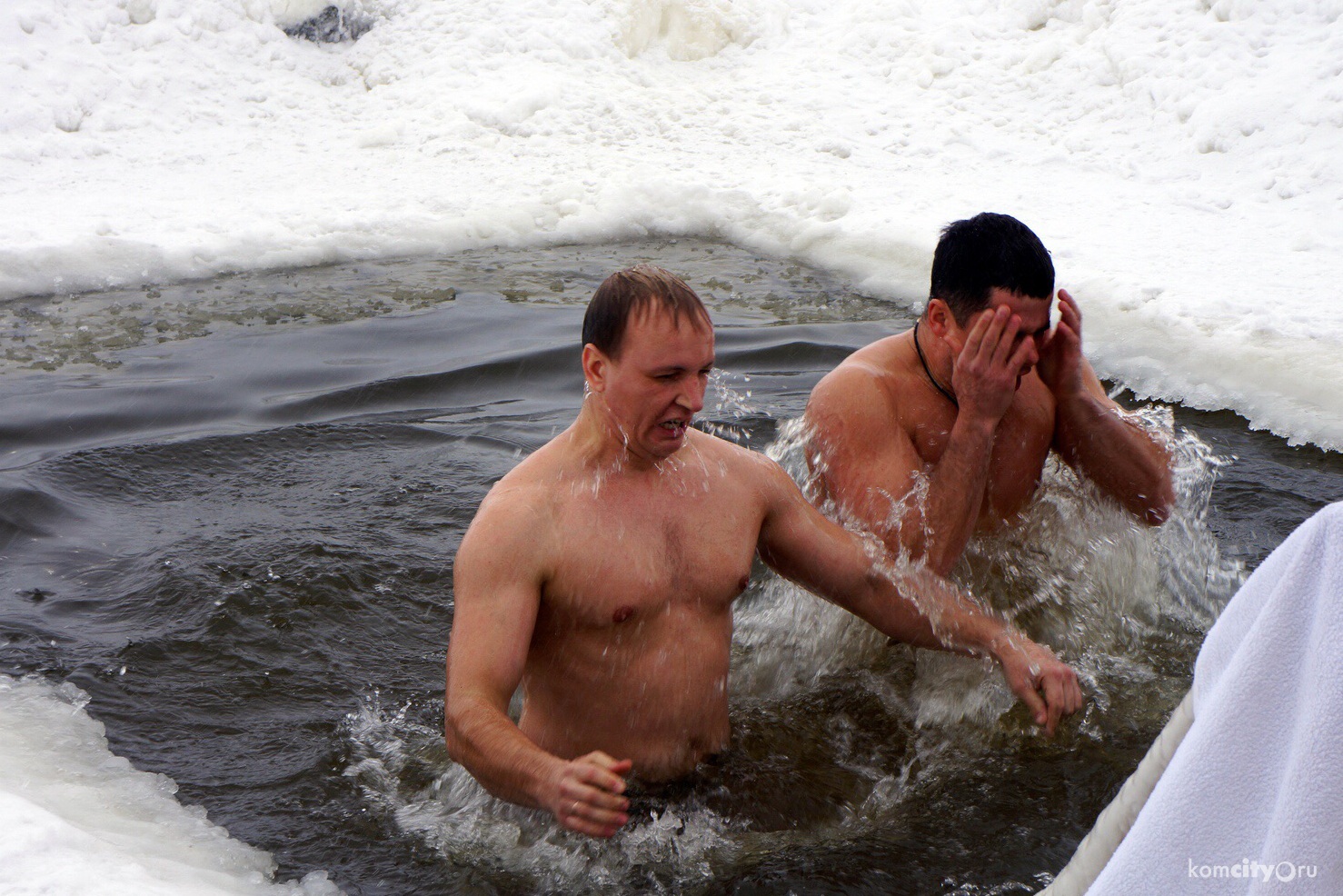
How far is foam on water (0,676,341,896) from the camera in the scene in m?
2.26

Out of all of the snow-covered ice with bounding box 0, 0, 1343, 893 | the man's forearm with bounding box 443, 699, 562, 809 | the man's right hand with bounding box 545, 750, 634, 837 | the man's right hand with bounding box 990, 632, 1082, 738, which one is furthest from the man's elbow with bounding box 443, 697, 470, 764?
the snow-covered ice with bounding box 0, 0, 1343, 893

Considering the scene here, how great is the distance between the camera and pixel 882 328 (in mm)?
6223

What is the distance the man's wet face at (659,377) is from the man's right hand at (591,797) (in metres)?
0.70

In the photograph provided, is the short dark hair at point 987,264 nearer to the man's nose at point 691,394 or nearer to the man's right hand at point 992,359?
the man's right hand at point 992,359

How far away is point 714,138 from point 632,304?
6.18m

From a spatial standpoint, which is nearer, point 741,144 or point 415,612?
point 415,612

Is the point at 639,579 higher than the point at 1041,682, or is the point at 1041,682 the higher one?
the point at 639,579

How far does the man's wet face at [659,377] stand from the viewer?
2498 millimetres

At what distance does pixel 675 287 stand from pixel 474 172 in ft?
18.9

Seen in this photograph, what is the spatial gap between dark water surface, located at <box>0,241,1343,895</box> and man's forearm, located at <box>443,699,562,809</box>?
0.48m

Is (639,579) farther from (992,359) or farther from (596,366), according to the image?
(992,359)

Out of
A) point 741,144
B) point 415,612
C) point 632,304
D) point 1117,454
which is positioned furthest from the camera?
point 741,144

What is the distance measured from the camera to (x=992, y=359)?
3006 mm

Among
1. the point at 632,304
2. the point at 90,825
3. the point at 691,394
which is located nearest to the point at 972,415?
the point at 691,394
